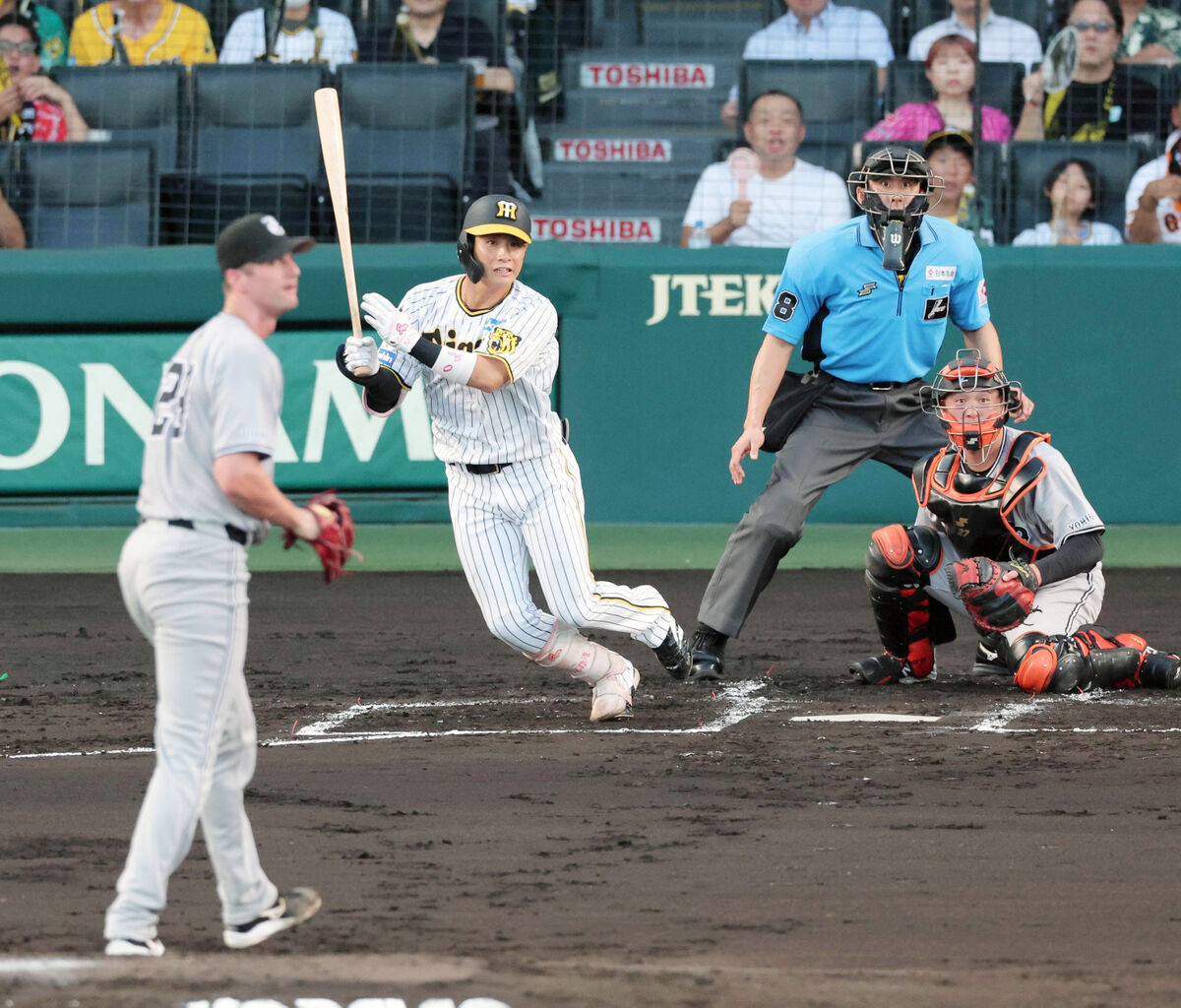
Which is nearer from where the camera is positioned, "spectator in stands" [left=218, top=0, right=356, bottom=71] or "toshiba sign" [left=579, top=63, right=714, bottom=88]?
"spectator in stands" [left=218, top=0, right=356, bottom=71]

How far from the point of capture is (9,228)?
41.2ft

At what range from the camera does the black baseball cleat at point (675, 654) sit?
7.07 m

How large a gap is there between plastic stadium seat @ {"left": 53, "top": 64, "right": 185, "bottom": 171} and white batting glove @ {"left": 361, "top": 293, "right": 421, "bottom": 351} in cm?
760

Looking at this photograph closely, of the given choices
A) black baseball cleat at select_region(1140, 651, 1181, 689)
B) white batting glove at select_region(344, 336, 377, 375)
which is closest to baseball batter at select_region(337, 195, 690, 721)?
white batting glove at select_region(344, 336, 377, 375)

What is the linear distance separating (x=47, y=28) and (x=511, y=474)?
29.7 ft

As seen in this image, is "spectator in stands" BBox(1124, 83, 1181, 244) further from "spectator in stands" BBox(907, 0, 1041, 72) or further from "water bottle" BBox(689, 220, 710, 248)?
"water bottle" BBox(689, 220, 710, 248)

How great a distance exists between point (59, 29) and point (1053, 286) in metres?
7.57

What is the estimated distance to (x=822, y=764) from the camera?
5934mm

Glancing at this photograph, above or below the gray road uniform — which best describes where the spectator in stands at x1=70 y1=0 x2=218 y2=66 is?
above

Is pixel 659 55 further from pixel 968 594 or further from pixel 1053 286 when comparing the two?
pixel 968 594

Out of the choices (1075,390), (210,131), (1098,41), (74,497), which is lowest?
(74,497)

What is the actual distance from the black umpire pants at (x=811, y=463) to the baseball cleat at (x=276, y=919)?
368 cm

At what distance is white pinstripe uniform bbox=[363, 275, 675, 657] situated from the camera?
6547mm

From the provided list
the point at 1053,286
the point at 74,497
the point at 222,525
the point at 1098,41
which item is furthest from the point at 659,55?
the point at 222,525
